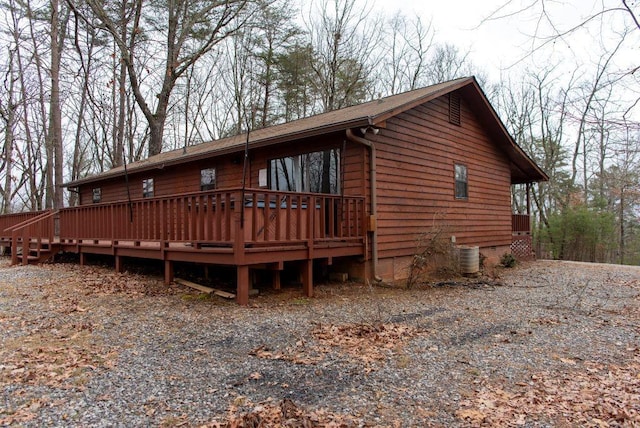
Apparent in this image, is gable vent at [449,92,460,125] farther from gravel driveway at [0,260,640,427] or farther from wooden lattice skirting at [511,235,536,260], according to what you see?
wooden lattice skirting at [511,235,536,260]

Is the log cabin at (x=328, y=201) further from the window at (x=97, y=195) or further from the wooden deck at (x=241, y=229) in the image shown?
the window at (x=97, y=195)

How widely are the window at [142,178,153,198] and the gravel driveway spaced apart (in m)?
6.68

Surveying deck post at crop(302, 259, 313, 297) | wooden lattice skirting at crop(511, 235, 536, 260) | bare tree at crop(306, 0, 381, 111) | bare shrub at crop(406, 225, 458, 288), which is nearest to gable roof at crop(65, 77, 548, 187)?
wooden lattice skirting at crop(511, 235, 536, 260)

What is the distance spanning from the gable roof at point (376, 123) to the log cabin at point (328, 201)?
0.04m

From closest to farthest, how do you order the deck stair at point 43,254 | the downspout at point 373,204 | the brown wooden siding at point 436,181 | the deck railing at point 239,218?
the deck railing at point 239,218 < the downspout at point 373,204 < the brown wooden siding at point 436,181 < the deck stair at point 43,254

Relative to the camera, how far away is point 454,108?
35.4 feet

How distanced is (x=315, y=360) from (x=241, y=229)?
2.48 m

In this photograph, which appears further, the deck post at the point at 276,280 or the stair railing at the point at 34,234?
the stair railing at the point at 34,234

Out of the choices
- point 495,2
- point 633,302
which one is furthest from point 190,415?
point 633,302

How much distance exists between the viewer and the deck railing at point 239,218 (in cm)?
611

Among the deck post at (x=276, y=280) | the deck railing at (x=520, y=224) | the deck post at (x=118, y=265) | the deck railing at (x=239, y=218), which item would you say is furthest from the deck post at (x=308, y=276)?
the deck railing at (x=520, y=224)

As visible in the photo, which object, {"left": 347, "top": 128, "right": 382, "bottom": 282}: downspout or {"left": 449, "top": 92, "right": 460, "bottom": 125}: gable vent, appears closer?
{"left": 347, "top": 128, "right": 382, "bottom": 282}: downspout

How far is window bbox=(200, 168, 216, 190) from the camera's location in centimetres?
1106

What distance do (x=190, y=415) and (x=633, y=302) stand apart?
24.6 ft
